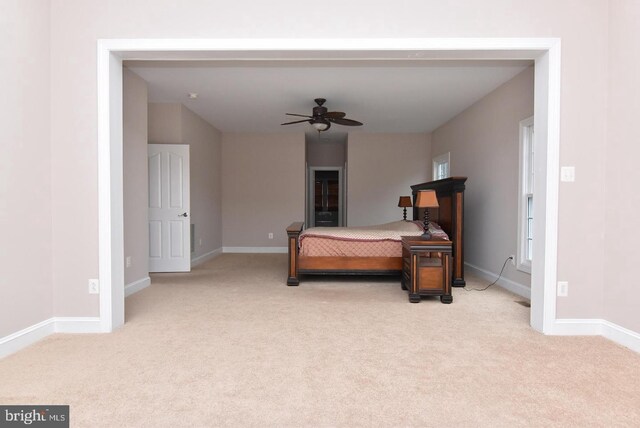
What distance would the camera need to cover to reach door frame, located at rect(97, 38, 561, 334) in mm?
2887

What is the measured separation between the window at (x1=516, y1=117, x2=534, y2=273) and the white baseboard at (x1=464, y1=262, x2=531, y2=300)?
0.74 ft

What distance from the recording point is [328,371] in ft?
7.32

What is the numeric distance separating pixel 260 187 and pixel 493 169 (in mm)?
4694

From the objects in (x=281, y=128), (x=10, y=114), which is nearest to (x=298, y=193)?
(x=281, y=128)

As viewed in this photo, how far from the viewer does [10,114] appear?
2.50 meters

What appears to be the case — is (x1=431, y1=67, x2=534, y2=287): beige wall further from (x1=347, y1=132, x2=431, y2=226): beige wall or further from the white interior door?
the white interior door

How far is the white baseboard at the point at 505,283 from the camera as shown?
4.13 m

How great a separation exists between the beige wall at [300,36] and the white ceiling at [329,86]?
1.00 metres

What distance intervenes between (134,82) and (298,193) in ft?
13.7

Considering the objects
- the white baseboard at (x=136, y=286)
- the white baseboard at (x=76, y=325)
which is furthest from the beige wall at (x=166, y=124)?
the white baseboard at (x=76, y=325)

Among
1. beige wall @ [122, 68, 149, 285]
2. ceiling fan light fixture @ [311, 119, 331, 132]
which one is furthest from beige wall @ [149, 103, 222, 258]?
ceiling fan light fixture @ [311, 119, 331, 132]

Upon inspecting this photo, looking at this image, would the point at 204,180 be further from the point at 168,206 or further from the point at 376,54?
the point at 376,54

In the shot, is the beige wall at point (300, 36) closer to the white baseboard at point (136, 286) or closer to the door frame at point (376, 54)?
the door frame at point (376, 54)

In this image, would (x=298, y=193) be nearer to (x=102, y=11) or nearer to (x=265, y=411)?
(x=102, y=11)
